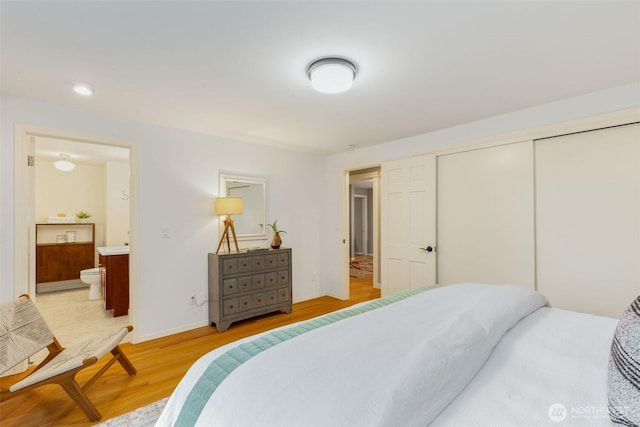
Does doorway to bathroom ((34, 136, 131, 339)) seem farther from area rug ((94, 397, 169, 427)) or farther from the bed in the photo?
the bed

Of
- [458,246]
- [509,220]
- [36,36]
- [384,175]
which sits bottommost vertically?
[458,246]

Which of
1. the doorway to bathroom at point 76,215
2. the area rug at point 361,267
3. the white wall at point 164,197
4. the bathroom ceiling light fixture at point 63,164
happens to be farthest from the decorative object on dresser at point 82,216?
the area rug at point 361,267

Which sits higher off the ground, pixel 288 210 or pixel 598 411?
pixel 288 210

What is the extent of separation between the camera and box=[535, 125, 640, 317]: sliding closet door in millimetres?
2271

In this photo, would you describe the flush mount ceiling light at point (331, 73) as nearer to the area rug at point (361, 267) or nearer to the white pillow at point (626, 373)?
the white pillow at point (626, 373)

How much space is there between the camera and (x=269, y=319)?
366cm

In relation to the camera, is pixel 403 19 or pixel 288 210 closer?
pixel 403 19

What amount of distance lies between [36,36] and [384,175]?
134 inches

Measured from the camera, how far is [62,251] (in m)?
5.04

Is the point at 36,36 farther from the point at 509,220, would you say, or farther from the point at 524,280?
the point at 524,280

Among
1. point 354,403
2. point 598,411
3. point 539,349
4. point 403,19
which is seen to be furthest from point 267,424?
point 403,19

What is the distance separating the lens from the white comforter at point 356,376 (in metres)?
0.79

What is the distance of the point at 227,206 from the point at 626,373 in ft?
10.8

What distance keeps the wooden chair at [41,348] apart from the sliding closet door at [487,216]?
10.7 ft
